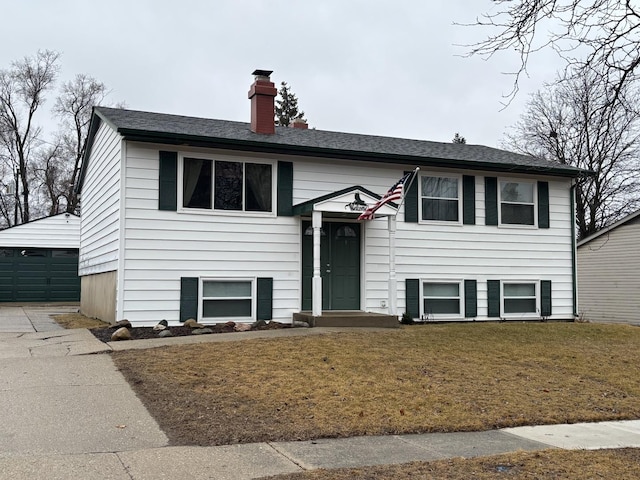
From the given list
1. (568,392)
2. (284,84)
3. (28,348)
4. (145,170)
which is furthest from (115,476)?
(284,84)

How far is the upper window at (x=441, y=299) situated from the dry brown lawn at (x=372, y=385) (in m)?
3.49

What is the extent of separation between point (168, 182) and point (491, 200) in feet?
25.9

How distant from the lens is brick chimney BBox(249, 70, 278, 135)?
49.1 ft

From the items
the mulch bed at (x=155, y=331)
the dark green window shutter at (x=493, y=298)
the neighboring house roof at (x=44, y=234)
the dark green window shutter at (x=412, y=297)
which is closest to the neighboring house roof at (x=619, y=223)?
the dark green window shutter at (x=493, y=298)

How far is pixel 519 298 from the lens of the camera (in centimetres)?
1588

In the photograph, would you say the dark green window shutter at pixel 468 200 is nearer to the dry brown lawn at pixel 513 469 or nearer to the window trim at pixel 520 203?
the window trim at pixel 520 203

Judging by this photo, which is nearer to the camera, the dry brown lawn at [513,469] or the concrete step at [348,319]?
the dry brown lawn at [513,469]

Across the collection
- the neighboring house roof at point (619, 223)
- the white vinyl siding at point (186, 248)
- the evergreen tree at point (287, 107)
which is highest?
the evergreen tree at point (287, 107)

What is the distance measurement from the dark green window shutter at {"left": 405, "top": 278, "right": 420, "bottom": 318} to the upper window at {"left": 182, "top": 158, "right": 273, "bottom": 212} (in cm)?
372

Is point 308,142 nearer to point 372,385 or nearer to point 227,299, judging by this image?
point 227,299

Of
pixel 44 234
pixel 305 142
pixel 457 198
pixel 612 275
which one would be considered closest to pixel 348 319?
pixel 305 142

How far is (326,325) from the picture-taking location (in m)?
12.7

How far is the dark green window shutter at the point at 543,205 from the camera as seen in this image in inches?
635

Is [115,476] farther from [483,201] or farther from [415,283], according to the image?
[483,201]
